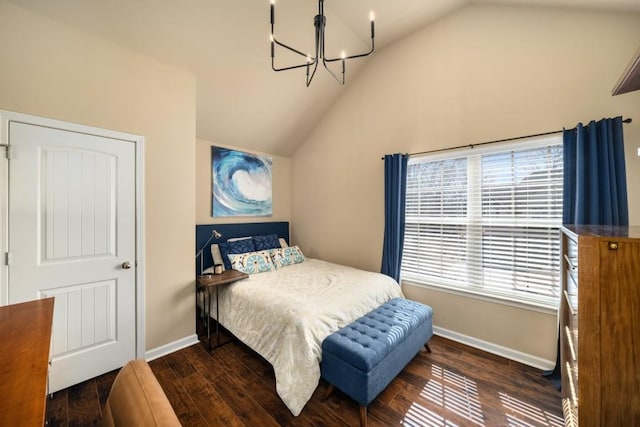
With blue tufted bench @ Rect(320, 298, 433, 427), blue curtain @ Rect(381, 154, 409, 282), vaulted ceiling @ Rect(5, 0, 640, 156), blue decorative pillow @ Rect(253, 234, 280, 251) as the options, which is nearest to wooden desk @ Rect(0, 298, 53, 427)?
blue tufted bench @ Rect(320, 298, 433, 427)

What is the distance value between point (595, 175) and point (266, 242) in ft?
11.1

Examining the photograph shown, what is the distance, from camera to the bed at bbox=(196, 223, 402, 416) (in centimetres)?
175

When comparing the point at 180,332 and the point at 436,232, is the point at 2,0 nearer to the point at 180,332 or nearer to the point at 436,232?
the point at 180,332

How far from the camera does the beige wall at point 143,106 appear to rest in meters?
1.74

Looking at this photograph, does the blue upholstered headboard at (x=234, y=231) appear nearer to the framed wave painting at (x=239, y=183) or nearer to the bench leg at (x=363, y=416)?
the framed wave painting at (x=239, y=183)

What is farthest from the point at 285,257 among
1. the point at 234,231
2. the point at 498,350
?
the point at 498,350

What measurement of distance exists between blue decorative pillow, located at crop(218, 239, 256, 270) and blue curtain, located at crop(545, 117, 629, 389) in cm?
318

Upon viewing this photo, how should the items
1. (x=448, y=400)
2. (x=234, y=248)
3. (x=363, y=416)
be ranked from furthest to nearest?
1. (x=234, y=248)
2. (x=448, y=400)
3. (x=363, y=416)

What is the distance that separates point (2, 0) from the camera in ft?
5.43

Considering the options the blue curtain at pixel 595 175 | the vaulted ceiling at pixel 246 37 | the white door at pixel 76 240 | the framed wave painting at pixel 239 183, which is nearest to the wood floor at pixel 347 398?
the white door at pixel 76 240

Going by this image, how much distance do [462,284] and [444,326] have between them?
51cm

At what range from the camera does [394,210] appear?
291cm

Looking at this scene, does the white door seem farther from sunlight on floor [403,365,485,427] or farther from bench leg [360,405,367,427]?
sunlight on floor [403,365,485,427]

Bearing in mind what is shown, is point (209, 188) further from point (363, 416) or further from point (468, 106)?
point (468, 106)
